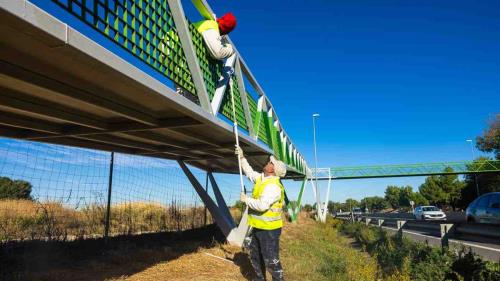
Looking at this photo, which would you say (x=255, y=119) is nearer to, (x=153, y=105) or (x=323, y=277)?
(x=323, y=277)

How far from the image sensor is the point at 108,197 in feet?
28.0

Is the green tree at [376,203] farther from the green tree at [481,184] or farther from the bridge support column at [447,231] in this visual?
the bridge support column at [447,231]

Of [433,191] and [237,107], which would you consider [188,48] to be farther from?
[433,191]

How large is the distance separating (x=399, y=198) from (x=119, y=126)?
110522mm

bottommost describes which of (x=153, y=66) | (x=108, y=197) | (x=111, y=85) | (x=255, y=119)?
(x=108, y=197)

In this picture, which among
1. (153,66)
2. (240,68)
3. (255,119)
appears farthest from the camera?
(255,119)

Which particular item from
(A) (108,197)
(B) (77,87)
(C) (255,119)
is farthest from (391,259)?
(B) (77,87)

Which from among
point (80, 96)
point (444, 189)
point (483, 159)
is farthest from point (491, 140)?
point (80, 96)

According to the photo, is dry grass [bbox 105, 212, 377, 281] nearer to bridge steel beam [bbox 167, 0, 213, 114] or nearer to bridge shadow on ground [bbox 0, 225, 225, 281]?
bridge shadow on ground [bbox 0, 225, 225, 281]

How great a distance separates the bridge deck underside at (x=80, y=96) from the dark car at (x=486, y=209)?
312 inches

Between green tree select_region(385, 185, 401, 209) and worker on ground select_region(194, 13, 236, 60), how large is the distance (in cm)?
11069

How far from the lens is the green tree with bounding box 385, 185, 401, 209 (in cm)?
10971

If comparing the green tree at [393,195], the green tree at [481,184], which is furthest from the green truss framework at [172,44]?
the green tree at [393,195]

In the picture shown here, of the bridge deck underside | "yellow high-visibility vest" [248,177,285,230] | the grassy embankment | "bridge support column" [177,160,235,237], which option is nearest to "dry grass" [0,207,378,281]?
"bridge support column" [177,160,235,237]
